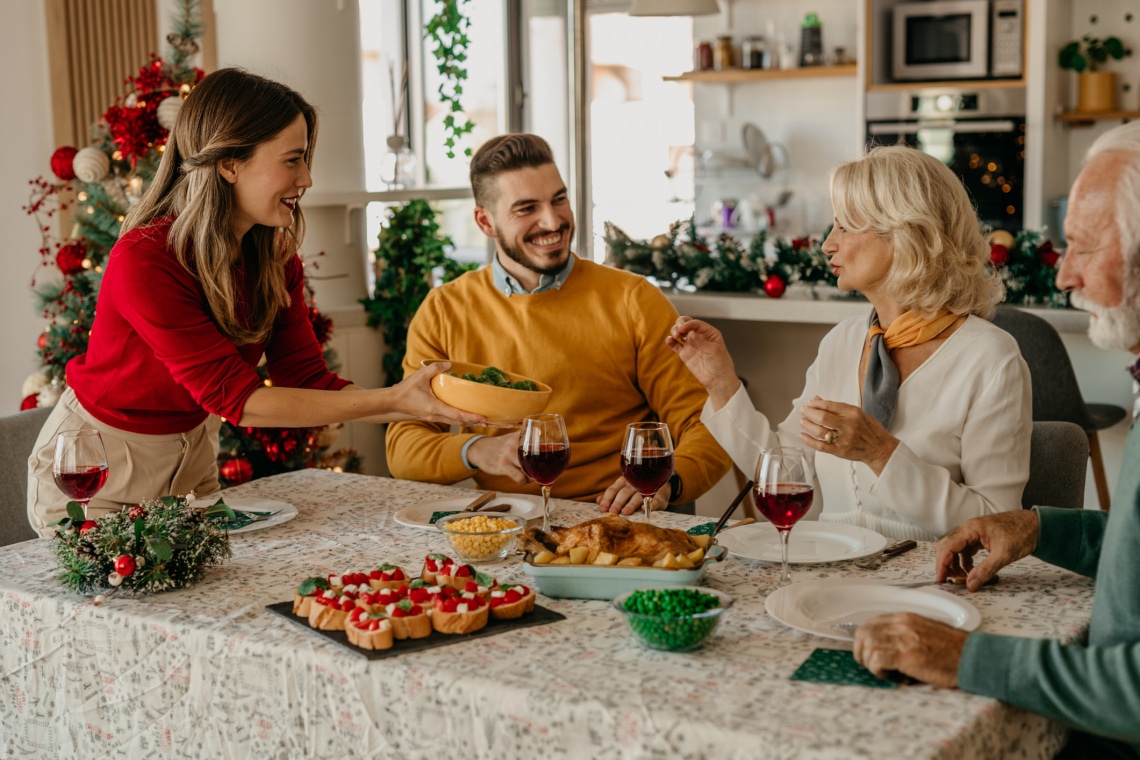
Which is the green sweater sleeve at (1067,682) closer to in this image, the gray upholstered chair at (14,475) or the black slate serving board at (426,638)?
the black slate serving board at (426,638)

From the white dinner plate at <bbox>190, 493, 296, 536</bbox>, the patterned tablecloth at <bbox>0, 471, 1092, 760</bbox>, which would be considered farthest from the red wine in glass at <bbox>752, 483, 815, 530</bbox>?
the white dinner plate at <bbox>190, 493, 296, 536</bbox>

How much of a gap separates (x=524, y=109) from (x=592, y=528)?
5.21m

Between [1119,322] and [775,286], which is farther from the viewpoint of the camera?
[775,286]

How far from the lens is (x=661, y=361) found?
2777 mm

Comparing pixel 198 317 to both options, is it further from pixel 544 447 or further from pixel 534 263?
pixel 534 263

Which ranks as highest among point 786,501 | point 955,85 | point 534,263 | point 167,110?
point 955,85

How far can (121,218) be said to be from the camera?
11.3 ft

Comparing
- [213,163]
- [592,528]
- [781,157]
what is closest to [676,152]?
[781,157]

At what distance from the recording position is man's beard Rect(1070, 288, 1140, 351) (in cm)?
144

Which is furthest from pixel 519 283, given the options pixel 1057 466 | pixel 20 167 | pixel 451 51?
pixel 20 167

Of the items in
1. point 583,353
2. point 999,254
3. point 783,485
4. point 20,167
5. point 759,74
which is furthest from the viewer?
point 759,74

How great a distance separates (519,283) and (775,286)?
147 cm

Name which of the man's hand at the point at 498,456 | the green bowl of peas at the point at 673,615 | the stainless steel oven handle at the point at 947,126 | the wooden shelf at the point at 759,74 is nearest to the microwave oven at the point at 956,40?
the stainless steel oven handle at the point at 947,126

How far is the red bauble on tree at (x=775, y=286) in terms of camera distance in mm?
4059
